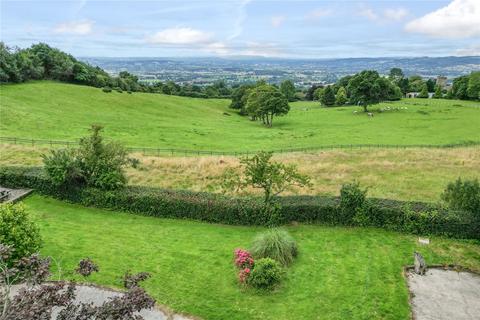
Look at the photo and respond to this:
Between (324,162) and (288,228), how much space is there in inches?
687

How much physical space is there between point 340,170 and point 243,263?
21400 mm

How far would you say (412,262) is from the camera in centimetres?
2205

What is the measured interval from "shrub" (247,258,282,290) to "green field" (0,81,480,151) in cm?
3341

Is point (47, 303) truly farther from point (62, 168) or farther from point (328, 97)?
point (328, 97)

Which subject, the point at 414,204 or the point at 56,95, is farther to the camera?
the point at 56,95

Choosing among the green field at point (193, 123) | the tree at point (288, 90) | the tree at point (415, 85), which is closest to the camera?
the green field at point (193, 123)

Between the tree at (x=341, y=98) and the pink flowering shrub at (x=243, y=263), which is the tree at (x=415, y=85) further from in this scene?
the pink flowering shrub at (x=243, y=263)

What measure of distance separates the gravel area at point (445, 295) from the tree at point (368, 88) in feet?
218

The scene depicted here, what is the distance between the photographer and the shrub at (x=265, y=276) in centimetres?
1898

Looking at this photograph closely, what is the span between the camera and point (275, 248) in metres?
21.3

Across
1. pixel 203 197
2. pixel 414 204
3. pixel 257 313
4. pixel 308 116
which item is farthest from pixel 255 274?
pixel 308 116

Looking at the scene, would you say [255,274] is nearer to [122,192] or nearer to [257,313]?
[257,313]

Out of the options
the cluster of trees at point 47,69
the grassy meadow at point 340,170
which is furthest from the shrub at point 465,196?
the cluster of trees at point 47,69

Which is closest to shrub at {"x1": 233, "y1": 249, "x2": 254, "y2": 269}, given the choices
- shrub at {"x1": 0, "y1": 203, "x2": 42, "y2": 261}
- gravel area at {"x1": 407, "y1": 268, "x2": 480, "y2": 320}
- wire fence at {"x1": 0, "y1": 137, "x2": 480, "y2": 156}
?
gravel area at {"x1": 407, "y1": 268, "x2": 480, "y2": 320}
